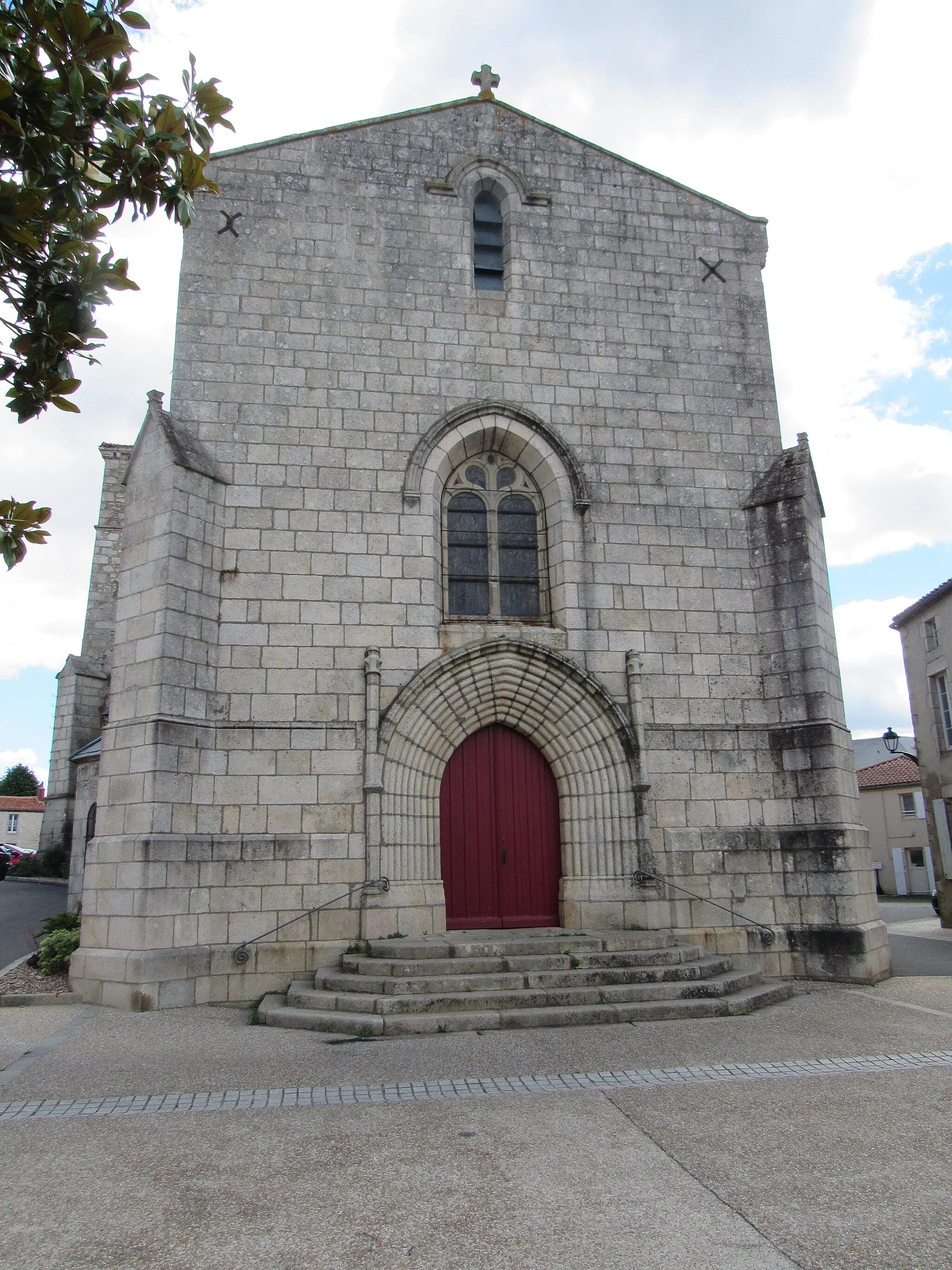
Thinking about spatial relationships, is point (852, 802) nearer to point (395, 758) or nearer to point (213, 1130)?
point (395, 758)

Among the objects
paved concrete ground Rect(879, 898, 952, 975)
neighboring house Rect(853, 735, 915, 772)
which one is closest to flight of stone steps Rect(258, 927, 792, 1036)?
paved concrete ground Rect(879, 898, 952, 975)

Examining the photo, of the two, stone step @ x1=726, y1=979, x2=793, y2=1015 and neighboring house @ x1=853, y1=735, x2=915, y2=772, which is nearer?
stone step @ x1=726, y1=979, x2=793, y2=1015

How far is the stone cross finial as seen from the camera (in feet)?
35.3

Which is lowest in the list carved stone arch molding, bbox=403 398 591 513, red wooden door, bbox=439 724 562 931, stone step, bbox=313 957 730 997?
stone step, bbox=313 957 730 997

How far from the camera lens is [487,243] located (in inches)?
410

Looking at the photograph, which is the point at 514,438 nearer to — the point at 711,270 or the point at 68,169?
the point at 711,270

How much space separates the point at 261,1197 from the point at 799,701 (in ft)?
23.5

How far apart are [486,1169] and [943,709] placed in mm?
17209

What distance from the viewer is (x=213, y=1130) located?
4.52m

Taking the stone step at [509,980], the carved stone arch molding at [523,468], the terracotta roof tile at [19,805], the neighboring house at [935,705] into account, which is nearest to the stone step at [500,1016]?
the stone step at [509,980]

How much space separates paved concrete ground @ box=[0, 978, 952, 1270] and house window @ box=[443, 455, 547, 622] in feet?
15.1

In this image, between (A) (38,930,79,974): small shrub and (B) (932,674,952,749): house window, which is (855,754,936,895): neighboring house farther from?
(A) (38,930,79,974): small shrub

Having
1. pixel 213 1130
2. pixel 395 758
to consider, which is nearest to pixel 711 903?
pixel 395 758

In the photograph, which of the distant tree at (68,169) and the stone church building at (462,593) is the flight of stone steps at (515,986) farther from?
the distant tree at (68,169)
